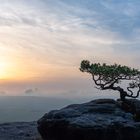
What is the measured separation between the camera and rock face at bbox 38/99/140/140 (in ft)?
124

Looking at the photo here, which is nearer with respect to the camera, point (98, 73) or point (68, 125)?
point (68, 125)

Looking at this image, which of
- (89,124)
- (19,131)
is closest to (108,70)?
(89,124)

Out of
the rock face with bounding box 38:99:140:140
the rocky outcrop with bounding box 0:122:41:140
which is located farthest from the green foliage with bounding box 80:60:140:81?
the rocky outcrop with bounding box 0:122:41:140

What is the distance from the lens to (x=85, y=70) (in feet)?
147

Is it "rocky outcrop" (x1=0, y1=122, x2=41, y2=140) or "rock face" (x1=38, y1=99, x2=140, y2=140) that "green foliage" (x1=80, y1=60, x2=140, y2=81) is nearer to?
"rock face" (x1=38, y1=99, x2=140, y2=140)

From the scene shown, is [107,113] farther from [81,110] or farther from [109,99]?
[109,99]

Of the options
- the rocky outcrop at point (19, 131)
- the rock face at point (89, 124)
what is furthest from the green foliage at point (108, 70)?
the rocky outcrop at point (19, 131)

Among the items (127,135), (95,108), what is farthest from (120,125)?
(95,108)

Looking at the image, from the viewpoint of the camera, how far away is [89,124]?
37.9 meters

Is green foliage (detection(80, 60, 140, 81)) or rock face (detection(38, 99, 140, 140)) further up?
green foliage (detection(80, 60, 140, 81))

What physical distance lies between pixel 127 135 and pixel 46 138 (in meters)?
7.46

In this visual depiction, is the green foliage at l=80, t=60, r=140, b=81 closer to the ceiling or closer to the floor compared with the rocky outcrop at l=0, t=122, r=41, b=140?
closer to the ceiling

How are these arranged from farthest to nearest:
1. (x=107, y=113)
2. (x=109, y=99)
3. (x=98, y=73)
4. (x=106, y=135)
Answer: (x=109, y=99)
(x=98, y=73)
(x=107, y=113)
(x=106, y=135)

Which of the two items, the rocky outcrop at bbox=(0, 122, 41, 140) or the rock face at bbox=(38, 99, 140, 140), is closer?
the rock face at bbox=(38, 99, 140, 140)
